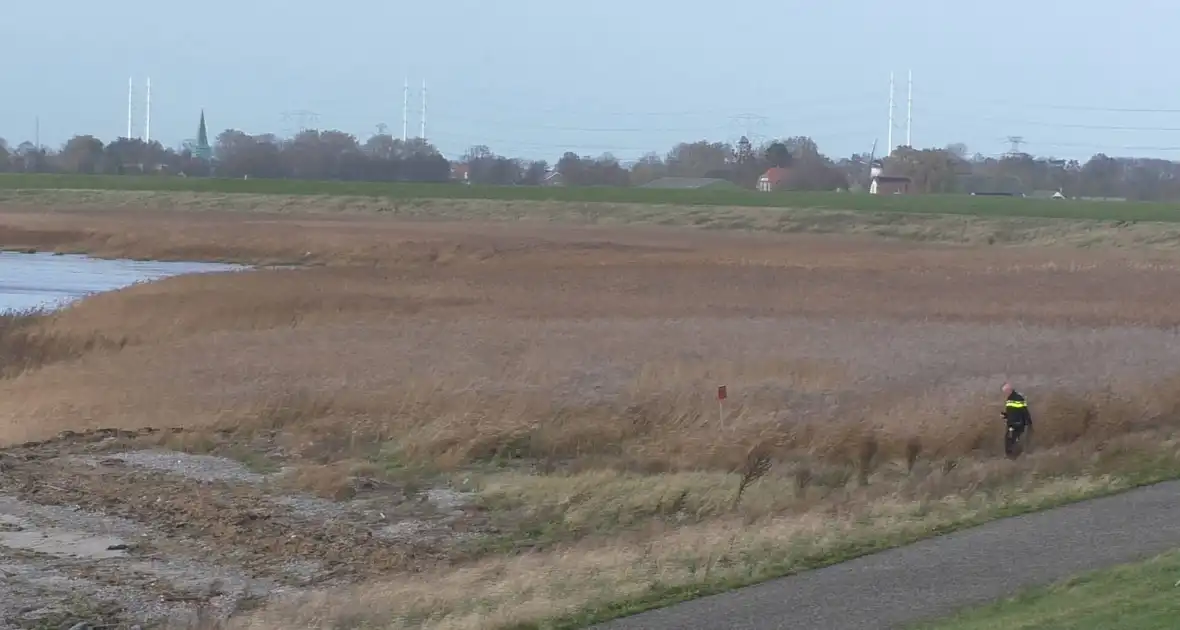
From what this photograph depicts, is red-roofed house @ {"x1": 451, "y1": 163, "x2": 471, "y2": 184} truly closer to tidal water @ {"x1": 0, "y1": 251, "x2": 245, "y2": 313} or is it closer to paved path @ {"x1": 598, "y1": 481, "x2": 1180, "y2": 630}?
tidal water @ {"x1": 0, "y1": 251, "x2": 245, "y2": 313}

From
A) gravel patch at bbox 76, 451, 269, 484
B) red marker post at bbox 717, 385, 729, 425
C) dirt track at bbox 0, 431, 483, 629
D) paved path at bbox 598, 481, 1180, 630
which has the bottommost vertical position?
gravel patch at bbox 76, 451, 269, 484

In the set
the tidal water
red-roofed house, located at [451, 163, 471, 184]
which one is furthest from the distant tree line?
the tidal water

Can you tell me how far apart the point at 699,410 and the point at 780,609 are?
9467 mm

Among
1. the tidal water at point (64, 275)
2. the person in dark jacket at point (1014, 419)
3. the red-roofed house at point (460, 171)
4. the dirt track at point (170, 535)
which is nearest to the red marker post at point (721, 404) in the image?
the person in dark jacket at point (1014, 419)

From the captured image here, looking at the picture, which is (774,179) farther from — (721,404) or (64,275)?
(721,404)

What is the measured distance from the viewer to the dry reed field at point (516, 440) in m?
12.1

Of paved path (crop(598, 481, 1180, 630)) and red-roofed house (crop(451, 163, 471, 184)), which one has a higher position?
paved path (crop(598, 481, 1180, 630))

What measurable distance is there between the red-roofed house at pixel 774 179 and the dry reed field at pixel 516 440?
341ft

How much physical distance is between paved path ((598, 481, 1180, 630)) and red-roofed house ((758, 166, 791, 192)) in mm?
125871

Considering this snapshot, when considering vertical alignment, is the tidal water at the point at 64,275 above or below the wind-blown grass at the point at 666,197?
below

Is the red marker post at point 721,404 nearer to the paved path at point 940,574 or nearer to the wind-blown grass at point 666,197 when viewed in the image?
the paved path at point 940,574

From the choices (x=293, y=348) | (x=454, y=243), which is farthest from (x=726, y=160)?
(x=293, y=348)

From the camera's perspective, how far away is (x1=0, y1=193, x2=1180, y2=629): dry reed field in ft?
39.7

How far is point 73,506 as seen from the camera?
1545 cm
